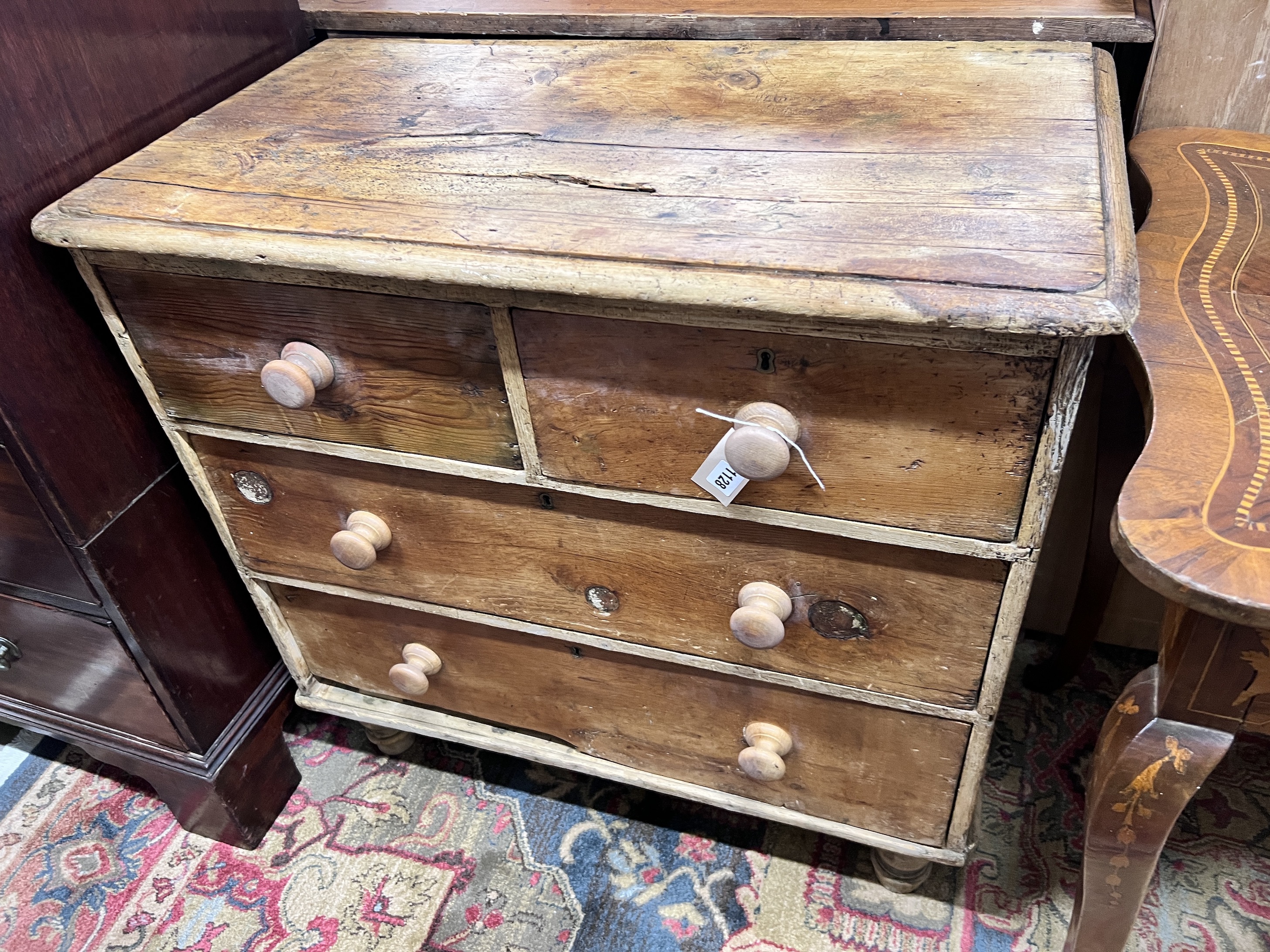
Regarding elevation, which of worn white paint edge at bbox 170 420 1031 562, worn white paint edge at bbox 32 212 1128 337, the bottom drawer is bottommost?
the bottom drawer

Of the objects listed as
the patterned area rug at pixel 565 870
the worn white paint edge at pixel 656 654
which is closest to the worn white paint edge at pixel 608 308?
the worn white paint edge at pixel 656 654

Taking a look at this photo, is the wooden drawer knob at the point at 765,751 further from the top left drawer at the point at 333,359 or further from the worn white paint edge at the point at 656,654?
the top left drawer at the point at 333,359

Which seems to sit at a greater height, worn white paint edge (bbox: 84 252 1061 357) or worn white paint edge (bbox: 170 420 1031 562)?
worn white paint edge (bbox: 84 252 1061 357)

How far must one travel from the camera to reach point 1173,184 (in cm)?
88

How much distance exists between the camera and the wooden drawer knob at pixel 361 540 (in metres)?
0.89

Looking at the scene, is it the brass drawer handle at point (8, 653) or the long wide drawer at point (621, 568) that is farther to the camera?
the brass drawer handle at point (8, 653)

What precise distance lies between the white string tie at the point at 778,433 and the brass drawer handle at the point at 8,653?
0.89 meters

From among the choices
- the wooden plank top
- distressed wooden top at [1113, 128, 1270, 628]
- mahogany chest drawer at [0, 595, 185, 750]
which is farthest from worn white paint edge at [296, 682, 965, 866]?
the wooden plank top

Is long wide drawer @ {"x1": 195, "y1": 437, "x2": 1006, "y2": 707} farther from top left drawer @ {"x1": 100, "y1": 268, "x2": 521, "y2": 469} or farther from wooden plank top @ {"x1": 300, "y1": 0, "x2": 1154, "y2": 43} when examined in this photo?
wooden plank top @ {"x1": 300, "y1": 0, "x2": 1154, "y2": 43}

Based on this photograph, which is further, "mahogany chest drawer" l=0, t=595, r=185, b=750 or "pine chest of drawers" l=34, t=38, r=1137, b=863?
"mahogany chest drawer" l=0, t=595, r=185, b=750

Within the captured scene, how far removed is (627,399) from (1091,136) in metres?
0.43

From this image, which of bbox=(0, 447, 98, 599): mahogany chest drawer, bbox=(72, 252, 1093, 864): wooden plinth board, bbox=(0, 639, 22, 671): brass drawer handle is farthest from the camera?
bbox=(0, 639, 22, 671): brass drawer handle

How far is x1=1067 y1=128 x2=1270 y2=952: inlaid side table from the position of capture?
56cm

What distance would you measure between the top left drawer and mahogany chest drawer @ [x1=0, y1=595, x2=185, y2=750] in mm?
325
